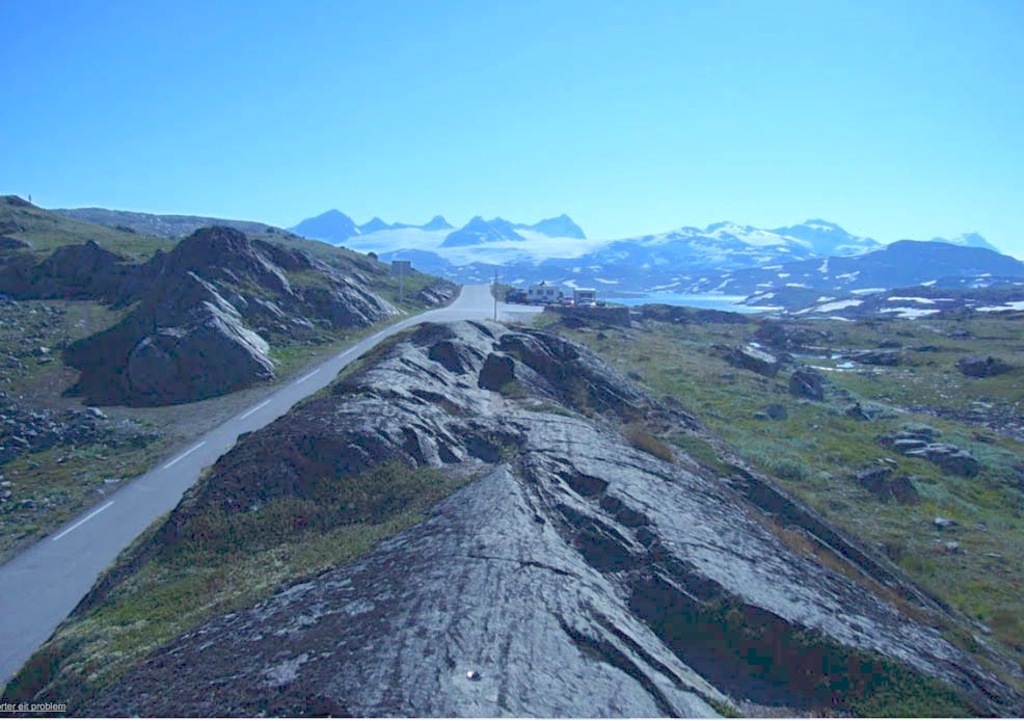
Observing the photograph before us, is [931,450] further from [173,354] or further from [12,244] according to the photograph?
[12,244]

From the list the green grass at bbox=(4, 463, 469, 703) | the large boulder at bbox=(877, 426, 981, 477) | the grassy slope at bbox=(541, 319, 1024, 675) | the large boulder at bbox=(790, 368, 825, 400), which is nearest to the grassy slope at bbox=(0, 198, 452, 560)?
the green grass at bbox=(4, 463, 469, 703)

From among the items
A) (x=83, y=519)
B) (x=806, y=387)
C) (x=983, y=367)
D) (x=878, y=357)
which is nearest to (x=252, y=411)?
(x=83, y=519)

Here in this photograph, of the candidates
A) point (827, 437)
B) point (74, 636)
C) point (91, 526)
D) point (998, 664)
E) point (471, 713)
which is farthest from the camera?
point (827, 437)

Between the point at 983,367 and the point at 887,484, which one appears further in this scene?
the point at 983,367

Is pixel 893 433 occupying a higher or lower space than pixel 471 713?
lower

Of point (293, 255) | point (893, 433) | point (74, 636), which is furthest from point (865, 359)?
point (74, 636)

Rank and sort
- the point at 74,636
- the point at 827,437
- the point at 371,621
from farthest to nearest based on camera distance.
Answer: the point at 827,437, the point at 74,636, the point at 371,621

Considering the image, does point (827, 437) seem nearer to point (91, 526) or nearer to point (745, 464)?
point (745, 464)

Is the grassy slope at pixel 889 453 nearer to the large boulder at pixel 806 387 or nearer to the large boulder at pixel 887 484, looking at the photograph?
the large boulder at pixel 887 484
